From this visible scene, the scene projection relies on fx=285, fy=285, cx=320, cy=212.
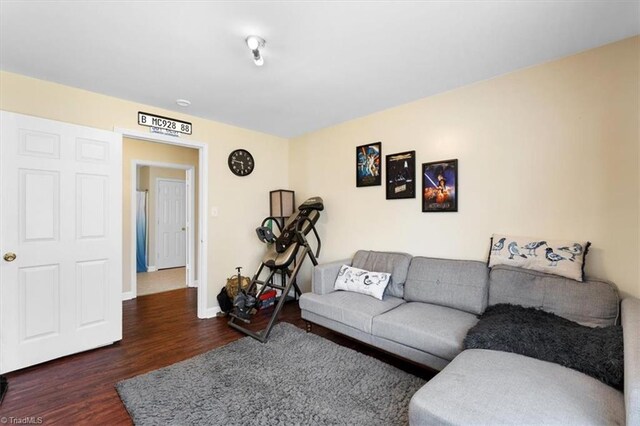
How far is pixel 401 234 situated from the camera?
10.0 ft

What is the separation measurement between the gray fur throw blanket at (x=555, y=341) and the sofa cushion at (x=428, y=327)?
0.49 ft

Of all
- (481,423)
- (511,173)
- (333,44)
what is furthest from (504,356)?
(333,44)

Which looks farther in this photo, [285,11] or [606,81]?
[606,81]

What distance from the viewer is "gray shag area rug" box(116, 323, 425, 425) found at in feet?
5.57

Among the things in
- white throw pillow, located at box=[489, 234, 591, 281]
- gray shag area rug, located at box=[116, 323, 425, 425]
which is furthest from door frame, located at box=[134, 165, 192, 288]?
white throw pillow, located at box=[489, 234, 591, 281]

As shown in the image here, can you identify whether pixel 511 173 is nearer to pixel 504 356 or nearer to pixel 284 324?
pixel 504 356

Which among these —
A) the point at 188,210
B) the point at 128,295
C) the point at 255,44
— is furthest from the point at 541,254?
the point at 128,295

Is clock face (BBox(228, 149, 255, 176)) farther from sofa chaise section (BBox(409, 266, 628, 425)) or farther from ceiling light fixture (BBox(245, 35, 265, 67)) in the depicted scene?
sofa chaise section (BBox(409, 266, 628, 425))

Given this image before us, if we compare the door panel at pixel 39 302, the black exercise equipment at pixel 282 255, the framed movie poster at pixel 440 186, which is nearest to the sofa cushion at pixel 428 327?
the framed movie poster at pixel 440 186

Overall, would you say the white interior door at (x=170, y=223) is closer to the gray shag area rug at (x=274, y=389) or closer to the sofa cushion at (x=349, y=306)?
the gray shag area rug at (x=274, y=389)

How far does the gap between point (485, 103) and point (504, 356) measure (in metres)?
2.03

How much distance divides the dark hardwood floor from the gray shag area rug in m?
0.15

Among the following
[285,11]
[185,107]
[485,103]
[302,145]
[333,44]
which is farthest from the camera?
[302,145]

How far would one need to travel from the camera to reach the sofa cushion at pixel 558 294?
1.79 meters
